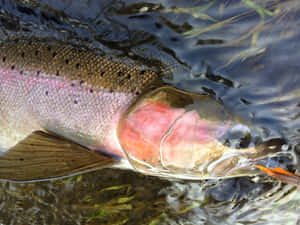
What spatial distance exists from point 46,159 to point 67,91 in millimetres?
476

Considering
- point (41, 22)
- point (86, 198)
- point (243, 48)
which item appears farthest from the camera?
point (86, 198)

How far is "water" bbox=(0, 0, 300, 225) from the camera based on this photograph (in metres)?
2.18

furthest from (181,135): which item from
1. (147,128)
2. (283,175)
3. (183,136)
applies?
(283,175)

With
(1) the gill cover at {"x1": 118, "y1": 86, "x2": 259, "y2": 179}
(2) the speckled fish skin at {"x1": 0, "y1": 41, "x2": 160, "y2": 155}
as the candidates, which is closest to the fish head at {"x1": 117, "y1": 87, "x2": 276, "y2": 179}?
(1) the gill cover at {"x1": 118, "y1": 86, "x2": 259, "y2": 179}

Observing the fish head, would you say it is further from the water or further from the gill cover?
the water

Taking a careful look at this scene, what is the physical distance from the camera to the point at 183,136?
1.86 meters

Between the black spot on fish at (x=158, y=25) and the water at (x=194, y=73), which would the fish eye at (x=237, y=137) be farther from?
the black spot on fish at (x=158, y=25)

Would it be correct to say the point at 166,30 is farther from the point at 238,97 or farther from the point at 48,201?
the point at 48,201

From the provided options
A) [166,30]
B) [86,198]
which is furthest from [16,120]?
[166,30]

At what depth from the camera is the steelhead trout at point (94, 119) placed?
1883 millimetres

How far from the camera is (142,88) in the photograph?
203 centimetres

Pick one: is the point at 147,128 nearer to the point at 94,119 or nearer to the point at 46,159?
the point at 94,119

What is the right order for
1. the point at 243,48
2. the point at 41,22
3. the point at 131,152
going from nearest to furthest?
the point at 131,152, the point at 243,48, the point at 41,22

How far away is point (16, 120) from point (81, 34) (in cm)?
80
